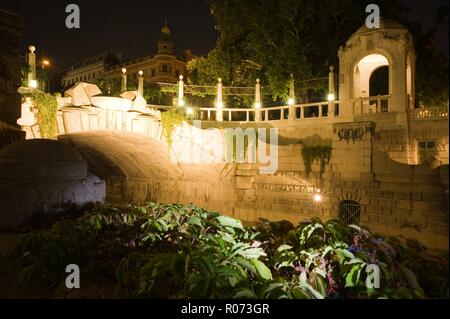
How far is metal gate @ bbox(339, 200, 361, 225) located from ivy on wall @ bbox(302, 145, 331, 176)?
1.82 meters

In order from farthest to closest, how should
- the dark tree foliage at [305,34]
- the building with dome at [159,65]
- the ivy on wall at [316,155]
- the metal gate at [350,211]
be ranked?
the building with dome at [159,65], the dark tree foliage at [305,34], the ivy on wall at [316,155], the metal gate at [350,211]

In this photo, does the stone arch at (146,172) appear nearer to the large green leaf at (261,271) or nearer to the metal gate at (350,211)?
the metal gate at (350,211)

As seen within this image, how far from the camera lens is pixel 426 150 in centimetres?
1377

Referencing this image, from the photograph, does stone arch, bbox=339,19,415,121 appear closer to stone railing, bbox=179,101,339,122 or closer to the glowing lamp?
stone railing, bbox=179,101,339,122

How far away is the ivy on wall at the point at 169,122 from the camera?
1778 cm

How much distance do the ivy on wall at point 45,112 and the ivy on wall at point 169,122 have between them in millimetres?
5258

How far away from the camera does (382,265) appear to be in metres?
4.11

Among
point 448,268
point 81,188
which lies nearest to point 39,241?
point 81,188

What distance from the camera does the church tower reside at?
52331 millimetres

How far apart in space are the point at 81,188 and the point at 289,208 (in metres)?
10.7

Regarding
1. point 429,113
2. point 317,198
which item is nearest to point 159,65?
point 317,198

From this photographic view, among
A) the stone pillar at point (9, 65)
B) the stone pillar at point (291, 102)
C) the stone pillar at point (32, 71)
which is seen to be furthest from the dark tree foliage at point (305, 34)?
the stone pillar at point (9, 65)

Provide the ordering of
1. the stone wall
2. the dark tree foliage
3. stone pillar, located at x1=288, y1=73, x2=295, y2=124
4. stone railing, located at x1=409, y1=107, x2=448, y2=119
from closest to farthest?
stone railing, located at x1=409, y1=107, x2=448, y2=119, the stone wall, stone pillar, located at x1=288, y1=73, x2=295, y2=124, the dark tree foliage

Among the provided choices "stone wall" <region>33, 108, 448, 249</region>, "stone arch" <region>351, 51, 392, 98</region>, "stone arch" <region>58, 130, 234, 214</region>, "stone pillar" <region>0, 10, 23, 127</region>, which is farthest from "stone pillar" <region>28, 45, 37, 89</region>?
"stone arch" <region>351, 51, 392, 98</region>
